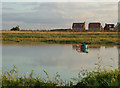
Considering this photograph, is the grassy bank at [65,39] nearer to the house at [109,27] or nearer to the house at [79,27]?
the house at [79,27]

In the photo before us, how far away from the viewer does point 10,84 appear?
4695 millimetres

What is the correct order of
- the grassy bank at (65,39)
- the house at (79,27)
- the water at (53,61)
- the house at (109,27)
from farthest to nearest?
1. the house at (109,27)
2. the house at (79,27)
3. the grassy bank at (65,39)
4. the water at (53,61)

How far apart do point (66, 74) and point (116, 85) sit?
8.45 feet

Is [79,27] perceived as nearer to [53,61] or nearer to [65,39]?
[65,39]

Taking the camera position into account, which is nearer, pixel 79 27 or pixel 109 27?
pixel 79 27

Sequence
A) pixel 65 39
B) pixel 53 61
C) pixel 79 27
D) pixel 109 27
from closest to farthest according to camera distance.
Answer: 1. pixel 53 61
2. pixel 65 39
3. pixel 79 27
4. pixel 109 27

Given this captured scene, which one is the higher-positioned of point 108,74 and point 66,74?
point 108,74

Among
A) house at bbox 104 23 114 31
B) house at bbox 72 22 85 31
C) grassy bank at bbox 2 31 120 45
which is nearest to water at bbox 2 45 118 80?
grassy bank at bbox 2 31 120 45

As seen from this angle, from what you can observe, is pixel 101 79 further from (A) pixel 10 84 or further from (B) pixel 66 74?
(A) pixel 10 84

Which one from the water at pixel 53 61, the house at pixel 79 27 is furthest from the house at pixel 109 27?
the water at pixel 53 61

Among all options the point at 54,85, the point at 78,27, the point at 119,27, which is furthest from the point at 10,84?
the point at 119,27

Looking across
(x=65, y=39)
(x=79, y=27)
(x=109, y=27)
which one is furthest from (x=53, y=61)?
(x=109, y=27)

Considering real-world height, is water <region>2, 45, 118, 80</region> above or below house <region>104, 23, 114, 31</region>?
below

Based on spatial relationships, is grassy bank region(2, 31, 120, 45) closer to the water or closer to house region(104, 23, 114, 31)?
the water
